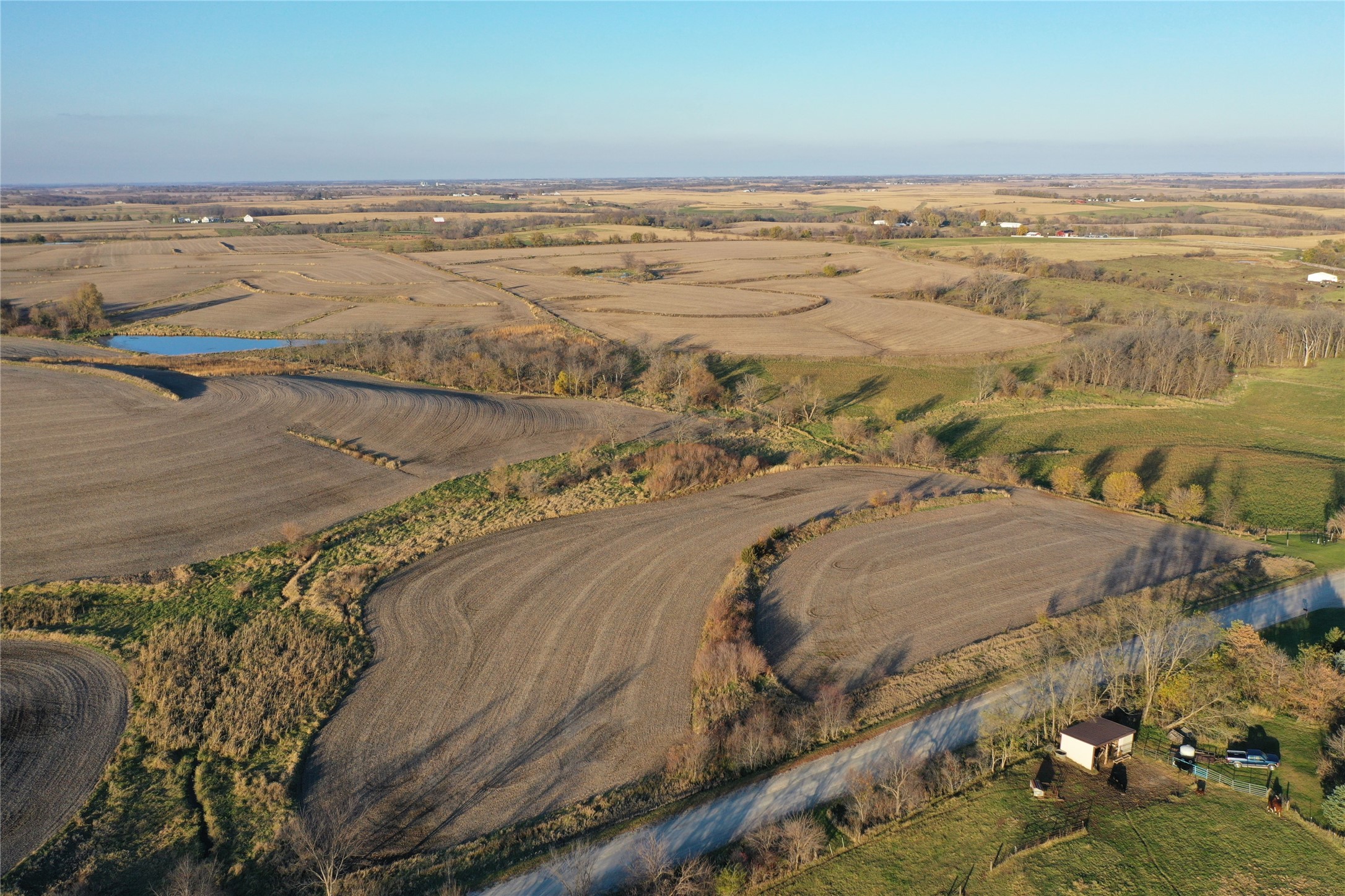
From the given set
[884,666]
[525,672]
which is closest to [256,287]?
[525,672]

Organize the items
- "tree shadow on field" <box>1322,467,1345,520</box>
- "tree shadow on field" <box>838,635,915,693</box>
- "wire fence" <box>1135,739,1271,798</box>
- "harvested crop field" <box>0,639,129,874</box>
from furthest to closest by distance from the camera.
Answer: "tree shadow on field" <box>1322,467,1345,520</box>
"tree shadow on field" <box>838,635,915,693</box>
"wire fence" <box>1135,739,1271,798</box>
"harvested crop field" <box>0,639,129,874</box>

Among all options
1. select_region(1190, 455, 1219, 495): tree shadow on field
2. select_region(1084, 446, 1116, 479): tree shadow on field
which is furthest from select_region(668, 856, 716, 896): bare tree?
select_region(1190, 455, 1219, 495): tree shadow on field

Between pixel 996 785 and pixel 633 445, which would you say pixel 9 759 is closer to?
pixel 996 785

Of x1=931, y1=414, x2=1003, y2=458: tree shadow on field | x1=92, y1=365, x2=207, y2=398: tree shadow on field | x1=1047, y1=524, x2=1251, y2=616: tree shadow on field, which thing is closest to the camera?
x1=1047, y1=524, x2=1251, y2=616: tree shadow on field

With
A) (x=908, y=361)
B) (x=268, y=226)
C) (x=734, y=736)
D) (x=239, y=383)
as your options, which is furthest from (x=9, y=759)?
(x=268, y=226)

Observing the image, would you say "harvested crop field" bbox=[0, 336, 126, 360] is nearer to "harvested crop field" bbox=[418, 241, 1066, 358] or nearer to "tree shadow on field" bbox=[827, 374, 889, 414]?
"harvested crop field" bbox=[418, 241, 1066, 358]

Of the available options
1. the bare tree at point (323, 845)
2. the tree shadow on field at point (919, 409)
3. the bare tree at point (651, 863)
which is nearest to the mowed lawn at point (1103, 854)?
the bare tree at point (651, 863)

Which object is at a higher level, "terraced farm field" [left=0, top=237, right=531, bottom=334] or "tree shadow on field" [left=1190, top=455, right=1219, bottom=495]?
"terraced farm field" [left=0, top=237, right=531, bottom=334]
